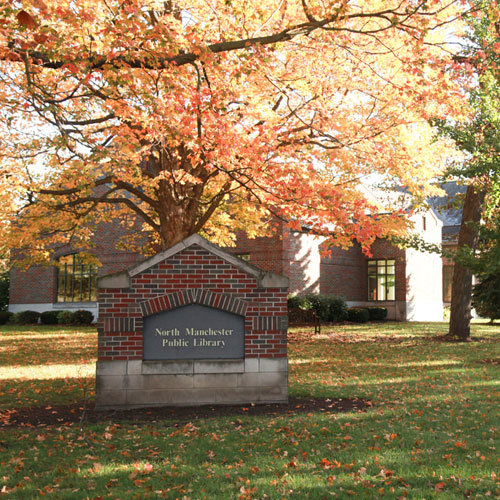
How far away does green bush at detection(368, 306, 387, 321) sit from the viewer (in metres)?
34.6

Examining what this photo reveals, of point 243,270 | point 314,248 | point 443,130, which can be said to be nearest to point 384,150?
point 443,130

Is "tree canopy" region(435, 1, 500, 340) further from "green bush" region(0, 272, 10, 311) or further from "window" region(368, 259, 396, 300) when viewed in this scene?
"green bush" region(0, 272, 10, 311)

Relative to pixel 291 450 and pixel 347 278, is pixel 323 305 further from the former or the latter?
pixel 291 450

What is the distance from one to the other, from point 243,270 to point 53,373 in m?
6.94

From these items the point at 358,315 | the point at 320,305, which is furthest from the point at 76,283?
the point at 358,315

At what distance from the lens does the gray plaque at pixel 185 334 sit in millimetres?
9477

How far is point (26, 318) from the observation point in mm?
35750

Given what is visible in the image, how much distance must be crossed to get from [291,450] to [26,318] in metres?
32.3

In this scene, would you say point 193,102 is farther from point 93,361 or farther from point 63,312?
point 63,312

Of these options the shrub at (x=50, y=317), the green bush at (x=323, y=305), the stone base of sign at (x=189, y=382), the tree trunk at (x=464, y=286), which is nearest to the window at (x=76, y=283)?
the shrub at (x=50, y=317)

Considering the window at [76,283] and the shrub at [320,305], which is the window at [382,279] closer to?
the shrub at [320,305]

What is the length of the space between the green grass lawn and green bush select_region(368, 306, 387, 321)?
2217 centimetres

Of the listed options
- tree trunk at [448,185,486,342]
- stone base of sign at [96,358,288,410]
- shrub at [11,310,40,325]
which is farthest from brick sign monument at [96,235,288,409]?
shrub at [11,310,40,325]

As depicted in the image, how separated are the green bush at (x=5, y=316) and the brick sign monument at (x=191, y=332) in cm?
2983
